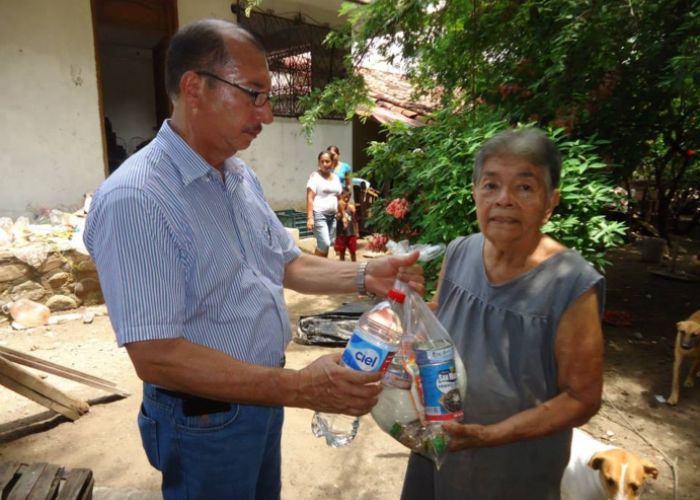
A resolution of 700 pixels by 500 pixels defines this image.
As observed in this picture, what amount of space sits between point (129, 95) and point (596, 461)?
14.5m

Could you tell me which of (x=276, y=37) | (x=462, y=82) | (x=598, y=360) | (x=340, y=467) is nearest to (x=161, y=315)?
(x=598, y=360)

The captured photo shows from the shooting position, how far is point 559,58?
4.56 metres

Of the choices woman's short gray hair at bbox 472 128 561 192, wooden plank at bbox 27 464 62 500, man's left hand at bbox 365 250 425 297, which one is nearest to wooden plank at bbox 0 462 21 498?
wooden plank at bbox 27 464 62 500

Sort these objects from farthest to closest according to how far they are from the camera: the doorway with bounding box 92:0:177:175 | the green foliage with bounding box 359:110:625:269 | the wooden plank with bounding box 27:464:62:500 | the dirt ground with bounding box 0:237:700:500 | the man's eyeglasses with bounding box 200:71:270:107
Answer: the doorway with bounding box 92:0:177:175, the green foliage with bounding box 359:110:625:269, the dirt ground with bounding box 0:237:700:500, the wooden plank with bounding box 27:464:62:500, the man's eyeglasses with bounding box 200:71:270:107

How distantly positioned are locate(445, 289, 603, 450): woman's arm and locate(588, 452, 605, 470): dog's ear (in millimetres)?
1098

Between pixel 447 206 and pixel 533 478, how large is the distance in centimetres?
307

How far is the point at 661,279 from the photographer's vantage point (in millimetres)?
8383

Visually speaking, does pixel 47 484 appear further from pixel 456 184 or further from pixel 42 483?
pixel 456 184

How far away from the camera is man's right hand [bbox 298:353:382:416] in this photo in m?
1.32

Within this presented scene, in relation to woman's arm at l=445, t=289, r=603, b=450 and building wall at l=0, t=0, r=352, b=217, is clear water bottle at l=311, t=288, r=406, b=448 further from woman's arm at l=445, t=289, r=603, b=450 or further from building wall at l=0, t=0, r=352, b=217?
building wall at l=0, t=0, r=352, b=217

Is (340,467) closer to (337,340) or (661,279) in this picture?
(337,340)

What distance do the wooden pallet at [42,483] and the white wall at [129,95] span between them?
39.0 feet

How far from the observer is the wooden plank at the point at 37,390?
3.53m

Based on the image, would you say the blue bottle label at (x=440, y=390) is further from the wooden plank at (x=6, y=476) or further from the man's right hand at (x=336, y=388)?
the wooden plank at (x=6, y=476)
